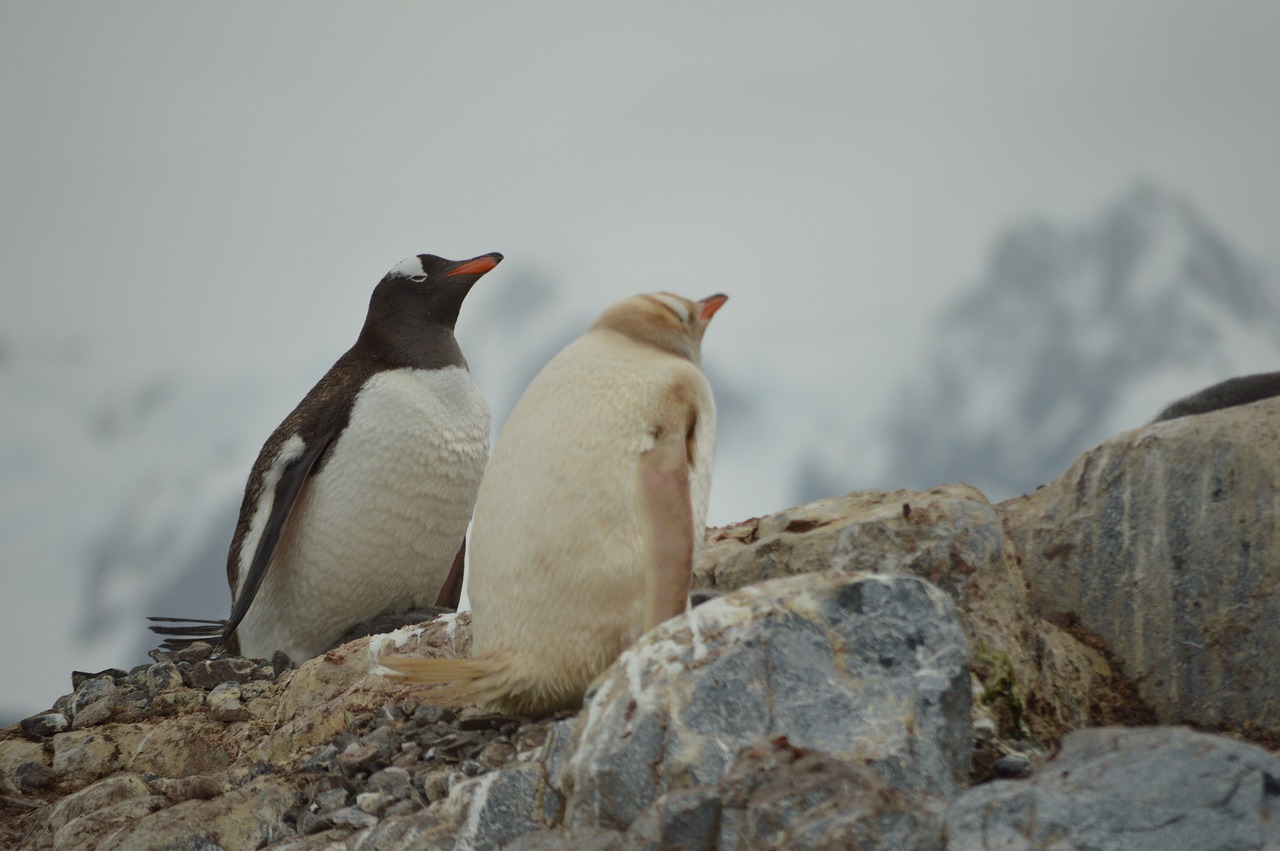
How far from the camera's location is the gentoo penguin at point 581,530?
3.88 meters

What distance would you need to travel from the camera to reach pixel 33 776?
5168 millimetres

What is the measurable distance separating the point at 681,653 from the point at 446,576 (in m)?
3.91

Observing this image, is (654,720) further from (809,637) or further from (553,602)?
(553,602)

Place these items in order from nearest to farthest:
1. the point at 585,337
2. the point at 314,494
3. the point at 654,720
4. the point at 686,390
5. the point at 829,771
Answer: the point at 829,771 → the point at 654,720 → the point at 686,390 → the point at 585,337 → the point at 314,494

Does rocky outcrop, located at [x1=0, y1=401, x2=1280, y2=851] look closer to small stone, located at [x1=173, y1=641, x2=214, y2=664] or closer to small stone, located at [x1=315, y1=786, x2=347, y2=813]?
small stone, located at [x1=315, y1=786, x2=347, y2=813]

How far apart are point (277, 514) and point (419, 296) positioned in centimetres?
142

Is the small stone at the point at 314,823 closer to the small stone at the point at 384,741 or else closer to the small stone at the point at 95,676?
the small stone at the point at 384,741

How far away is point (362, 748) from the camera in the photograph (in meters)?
4.11

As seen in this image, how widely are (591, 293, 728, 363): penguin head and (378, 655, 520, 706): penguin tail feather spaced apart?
1272mm

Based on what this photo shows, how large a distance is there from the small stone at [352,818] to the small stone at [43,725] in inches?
91.8

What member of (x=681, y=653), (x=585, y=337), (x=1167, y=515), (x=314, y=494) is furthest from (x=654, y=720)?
(x=314, y=494)

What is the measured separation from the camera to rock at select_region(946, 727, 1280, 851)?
99.9 inches

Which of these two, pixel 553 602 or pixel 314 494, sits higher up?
pixel 314 494

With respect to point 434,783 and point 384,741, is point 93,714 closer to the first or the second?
point 384,741
